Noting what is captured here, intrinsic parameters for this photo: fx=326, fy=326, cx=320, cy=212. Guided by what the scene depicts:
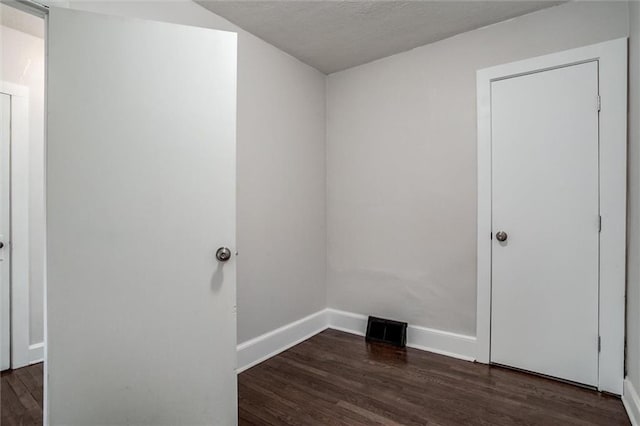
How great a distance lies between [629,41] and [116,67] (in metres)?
2.78

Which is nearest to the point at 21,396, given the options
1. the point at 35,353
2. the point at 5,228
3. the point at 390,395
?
the point at 35,353

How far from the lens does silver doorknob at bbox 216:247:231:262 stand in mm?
1643

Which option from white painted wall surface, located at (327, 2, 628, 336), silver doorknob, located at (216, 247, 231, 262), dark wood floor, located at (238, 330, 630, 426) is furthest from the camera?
white painted wall surface, located at (327, 2, 628, 336)

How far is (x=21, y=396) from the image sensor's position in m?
1.98

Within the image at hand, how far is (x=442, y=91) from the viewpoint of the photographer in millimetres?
2590

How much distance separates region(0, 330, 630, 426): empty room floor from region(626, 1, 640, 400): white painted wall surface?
1.16 feet

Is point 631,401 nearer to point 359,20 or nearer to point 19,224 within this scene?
point 359,20

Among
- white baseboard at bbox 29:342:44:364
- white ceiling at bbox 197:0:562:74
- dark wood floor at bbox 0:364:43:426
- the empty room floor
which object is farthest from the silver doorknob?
white baseboard at bbox 29:342:44:364

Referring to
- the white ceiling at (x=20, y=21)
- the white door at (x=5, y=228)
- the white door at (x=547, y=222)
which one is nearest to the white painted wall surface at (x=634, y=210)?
the white door at (x=547, y=222)

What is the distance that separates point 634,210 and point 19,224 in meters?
4.05

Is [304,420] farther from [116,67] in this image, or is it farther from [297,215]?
[116,67]

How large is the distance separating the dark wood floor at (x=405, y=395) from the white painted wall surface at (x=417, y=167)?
1.49 ft

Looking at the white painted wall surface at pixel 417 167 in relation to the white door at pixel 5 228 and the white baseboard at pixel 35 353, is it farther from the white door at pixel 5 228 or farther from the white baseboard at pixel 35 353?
the white door at pixel 5 228

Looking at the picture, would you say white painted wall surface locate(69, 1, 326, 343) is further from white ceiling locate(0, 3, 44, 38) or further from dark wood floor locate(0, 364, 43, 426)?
dark wood floor locate(0, 364, 43, 426)
